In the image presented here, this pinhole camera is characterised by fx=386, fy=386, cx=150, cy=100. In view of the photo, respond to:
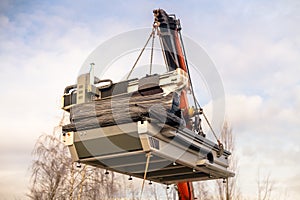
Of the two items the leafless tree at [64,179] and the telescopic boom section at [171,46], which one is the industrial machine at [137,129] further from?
the leafless tree at [64,179]

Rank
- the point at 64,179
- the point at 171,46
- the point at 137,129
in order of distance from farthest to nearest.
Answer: the point at 64,179 → the point at 171,46 → the point at 137,129

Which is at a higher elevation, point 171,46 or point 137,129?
point 171,46

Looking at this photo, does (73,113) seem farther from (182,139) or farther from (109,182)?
(109,182)

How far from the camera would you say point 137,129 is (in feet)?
13.7

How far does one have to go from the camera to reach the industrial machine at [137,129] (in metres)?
4.26

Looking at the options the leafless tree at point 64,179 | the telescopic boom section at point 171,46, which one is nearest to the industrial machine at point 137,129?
the telescopic boom section at point 171,46

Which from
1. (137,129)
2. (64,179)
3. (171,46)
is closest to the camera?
(137,129)

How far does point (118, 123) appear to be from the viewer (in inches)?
171

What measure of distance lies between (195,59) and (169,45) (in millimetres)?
664

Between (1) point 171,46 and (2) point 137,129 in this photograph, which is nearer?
(2) point 137,129

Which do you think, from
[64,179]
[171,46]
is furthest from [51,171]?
[171,46]

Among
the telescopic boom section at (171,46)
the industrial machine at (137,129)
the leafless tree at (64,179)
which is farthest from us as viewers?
the leafless tree at (64,179)

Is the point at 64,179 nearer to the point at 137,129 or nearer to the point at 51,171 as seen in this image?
the point at 51,171

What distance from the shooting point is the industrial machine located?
14.0ft
